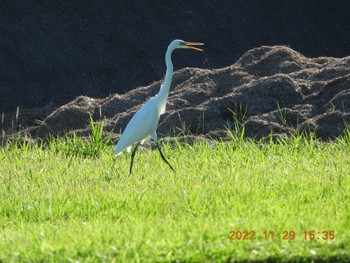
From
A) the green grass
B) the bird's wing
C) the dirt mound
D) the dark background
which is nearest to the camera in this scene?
the green grass

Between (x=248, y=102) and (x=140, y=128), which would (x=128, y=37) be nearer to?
(x=248, y=102)

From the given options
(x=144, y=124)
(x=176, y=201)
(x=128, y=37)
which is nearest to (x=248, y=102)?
(x=144, y=124)

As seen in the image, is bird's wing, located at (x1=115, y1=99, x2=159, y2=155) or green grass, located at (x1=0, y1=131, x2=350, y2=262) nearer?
green grass, located at (x1=0, y1=131, x2=350, y2=262)

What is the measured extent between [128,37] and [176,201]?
8.51 metres

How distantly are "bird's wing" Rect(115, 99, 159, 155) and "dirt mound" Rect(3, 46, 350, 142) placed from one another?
143cm

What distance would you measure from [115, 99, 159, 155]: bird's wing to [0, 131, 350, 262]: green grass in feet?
0.81

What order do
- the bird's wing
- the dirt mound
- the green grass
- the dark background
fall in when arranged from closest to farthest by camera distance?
the green grass → the bird's wing → the dirt mound → the dark background

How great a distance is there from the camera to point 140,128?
23.2ft

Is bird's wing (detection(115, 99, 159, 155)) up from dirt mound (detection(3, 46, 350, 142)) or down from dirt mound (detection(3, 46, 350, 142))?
up

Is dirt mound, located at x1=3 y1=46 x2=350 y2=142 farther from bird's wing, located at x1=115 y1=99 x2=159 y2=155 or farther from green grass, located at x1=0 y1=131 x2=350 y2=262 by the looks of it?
bird's wing, located at x1=115 y1=99 x2=159 y2=155

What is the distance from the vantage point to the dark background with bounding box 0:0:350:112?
12.6 metres

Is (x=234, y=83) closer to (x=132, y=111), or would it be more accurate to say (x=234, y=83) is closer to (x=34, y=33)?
(x=132, y=111)

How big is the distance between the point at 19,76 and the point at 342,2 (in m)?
5.98

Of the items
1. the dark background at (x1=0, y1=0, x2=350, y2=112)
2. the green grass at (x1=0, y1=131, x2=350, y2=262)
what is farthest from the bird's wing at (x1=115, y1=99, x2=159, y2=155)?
the dark background at (x1=0, y1=0, x2=350, y2=112)
